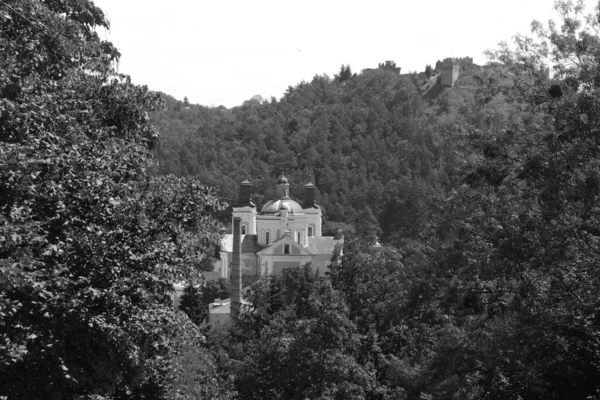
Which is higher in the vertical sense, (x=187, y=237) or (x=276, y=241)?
(x=276, y=241)

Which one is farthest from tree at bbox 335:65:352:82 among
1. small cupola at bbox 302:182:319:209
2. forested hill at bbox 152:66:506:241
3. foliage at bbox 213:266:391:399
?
foliage at bbox 213:266:391:399

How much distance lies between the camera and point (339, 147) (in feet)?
420

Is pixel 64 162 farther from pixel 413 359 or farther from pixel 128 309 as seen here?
pixel 413 359

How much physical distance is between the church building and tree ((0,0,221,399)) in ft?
194

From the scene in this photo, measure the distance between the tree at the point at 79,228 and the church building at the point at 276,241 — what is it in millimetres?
59035

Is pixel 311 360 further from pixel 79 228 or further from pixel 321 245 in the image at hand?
pixel 321 245

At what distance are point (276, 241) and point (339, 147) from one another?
55.7 meters

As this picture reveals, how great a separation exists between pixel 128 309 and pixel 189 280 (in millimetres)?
1614

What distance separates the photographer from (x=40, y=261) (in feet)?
30.4

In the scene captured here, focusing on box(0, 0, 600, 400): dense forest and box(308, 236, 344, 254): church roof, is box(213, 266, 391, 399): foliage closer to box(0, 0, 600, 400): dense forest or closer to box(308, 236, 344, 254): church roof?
box(0, 0, 600, 400): dense forest

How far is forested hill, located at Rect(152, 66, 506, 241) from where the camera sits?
110938 mm

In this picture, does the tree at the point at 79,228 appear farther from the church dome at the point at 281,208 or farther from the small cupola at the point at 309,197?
the small cupola at the point at 309,197

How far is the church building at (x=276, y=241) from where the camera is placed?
73.2 metres

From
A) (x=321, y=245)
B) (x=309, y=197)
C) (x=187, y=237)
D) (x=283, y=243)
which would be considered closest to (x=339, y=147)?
(x=309, y=197)
